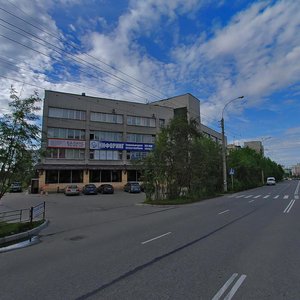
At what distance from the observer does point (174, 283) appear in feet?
17.0

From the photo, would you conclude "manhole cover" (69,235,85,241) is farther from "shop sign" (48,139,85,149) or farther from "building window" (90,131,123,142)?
"building window" (90,131,123,142)

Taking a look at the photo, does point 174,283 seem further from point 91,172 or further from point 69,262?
point 91,172

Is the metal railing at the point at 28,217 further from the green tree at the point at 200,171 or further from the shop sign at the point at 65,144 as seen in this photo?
the shop sign at the point at 65,144

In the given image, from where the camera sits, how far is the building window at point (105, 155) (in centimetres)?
4897

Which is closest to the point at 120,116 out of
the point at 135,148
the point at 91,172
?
the point at 135,148

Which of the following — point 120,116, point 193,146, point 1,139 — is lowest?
point 1,139

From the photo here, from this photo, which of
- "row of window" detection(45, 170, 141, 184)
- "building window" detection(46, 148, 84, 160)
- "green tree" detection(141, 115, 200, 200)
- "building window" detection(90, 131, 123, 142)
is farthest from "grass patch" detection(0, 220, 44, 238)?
"building window" detection(90, 131, 123, 142)

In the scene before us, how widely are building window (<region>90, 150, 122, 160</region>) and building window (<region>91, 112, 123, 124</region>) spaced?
551 centimetres

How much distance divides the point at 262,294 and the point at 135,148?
49130mm

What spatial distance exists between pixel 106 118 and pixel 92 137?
15.3 ft

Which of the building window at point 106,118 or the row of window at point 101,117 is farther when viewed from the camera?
the building window at point 106,118

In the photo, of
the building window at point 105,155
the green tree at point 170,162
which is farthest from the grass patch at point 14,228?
the building window at point 105,155

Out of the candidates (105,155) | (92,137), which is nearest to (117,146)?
(105,155)

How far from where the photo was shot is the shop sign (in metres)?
44.6
